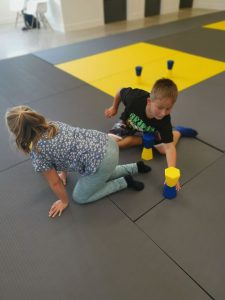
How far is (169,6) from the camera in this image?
8.21m

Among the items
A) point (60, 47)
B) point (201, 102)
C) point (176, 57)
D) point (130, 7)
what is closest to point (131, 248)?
point (201, 102)

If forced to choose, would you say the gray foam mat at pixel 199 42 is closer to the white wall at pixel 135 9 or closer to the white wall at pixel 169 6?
the white wall at pixel 135 9

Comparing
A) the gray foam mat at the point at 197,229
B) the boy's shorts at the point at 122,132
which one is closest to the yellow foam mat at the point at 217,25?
the boy's shorts at the point at 122,132

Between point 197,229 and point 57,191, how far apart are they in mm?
874

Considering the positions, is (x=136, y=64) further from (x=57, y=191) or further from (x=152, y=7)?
(x=152, y=7)

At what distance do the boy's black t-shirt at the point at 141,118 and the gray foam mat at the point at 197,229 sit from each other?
0.43 meters

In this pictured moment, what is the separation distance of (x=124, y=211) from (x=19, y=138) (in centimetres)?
80

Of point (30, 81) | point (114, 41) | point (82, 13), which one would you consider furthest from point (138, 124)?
point (82, 13)

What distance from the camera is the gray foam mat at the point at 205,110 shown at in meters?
2.27

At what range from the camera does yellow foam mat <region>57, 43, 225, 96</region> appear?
3266 millimetres

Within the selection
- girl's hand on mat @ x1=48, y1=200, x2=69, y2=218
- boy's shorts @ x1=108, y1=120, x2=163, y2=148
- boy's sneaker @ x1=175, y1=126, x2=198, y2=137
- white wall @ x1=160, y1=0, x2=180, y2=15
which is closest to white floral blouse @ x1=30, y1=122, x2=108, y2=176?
girl's hand on mat @ x1=48, y1=200, x2=69, y2=218

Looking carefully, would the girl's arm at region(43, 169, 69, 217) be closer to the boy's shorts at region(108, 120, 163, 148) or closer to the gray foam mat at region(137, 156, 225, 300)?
the gray foam mat at region(137, 156, 225, 300)

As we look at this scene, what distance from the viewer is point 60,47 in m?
4.97

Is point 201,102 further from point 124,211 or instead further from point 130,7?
point 130,7
